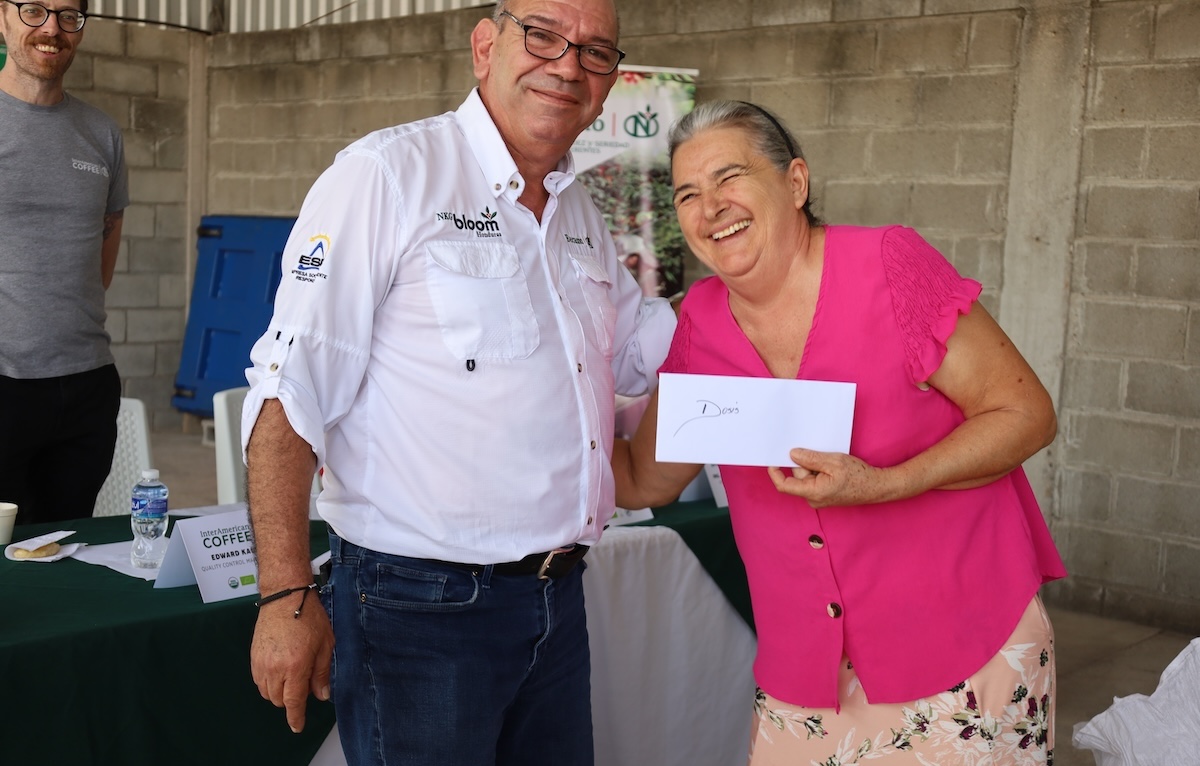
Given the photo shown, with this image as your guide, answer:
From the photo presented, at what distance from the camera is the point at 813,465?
5.12 ft

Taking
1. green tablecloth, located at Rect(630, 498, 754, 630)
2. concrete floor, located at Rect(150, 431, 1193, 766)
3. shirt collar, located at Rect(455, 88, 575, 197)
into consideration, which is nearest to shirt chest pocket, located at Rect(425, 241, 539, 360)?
shirt collar, located at Rect(455, 88, 575, 197)

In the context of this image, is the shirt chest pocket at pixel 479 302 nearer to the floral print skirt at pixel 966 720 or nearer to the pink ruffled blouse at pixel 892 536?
the pink ruffled blouse at pixel 892 536

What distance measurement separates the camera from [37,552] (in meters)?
2.28

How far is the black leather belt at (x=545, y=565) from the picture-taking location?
5.32ft

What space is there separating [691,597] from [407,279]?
146cm

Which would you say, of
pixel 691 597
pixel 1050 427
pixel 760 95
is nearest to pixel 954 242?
pixel 760 95

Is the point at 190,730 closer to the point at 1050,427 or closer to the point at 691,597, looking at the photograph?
the point at 691,597

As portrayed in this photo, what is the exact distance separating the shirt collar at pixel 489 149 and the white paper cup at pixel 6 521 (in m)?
1.35

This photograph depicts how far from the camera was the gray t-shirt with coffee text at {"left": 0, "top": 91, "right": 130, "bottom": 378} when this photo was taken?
9.59 ft

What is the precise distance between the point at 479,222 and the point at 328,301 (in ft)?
0.90

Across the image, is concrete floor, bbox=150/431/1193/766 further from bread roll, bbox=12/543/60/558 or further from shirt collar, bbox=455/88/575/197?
shirt collar, bbox=455/88/575/197

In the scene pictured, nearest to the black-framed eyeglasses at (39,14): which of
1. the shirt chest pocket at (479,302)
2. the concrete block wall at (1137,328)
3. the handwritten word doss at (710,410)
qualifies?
the shirt chest pocket at (479,302)

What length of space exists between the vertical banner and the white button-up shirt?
3991mm

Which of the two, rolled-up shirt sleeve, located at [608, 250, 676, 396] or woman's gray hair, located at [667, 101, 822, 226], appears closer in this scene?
woman's gray hair, located at [667, 101, 822, 226]
